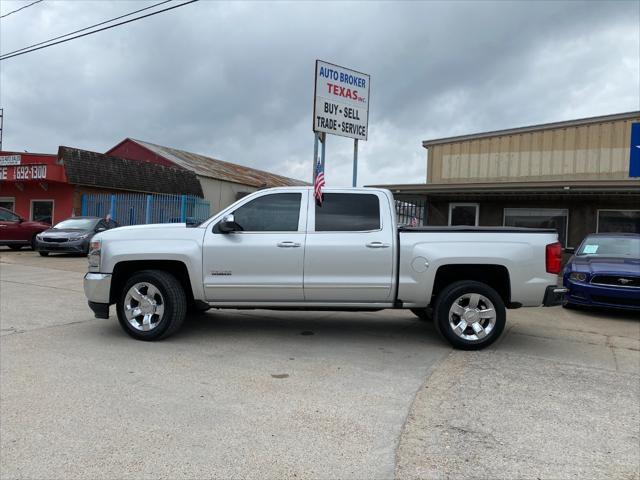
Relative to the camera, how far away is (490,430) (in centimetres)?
382

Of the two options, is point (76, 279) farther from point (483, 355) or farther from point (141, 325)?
point (483, 355)

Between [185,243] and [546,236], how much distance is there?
4.25 metres

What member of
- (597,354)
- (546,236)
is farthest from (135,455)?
(597,354)

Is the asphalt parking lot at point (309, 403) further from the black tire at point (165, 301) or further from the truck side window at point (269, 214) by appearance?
the truck side window at point (269, 214)


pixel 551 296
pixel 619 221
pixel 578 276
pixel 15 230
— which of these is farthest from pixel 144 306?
pixel 15 230

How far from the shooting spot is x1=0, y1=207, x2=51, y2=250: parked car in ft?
61.0

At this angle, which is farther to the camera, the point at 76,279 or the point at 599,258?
the point at 76,279

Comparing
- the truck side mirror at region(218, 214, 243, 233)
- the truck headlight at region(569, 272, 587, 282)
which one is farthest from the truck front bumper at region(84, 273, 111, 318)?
the truck headlight at region(569, 272, 587, 282)

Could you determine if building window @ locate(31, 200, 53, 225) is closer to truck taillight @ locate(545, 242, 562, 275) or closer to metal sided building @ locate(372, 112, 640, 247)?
metal sided building @ locate(372, 112, 640, 247)

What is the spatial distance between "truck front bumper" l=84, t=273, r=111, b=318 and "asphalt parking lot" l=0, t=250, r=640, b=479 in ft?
1.34

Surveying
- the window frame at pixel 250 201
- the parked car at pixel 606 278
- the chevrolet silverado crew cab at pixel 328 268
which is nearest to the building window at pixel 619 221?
the parked car at pixel 606 278

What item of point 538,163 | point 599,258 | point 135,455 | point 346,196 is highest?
point 538,163

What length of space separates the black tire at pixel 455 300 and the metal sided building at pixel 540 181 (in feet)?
23.7

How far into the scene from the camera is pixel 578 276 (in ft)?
28.9
